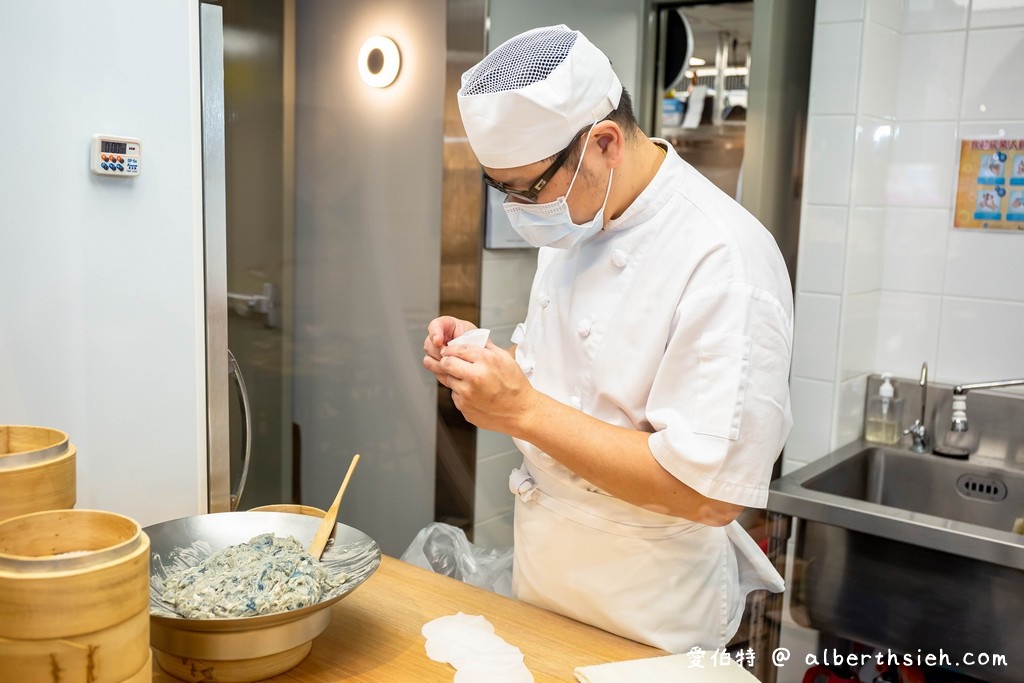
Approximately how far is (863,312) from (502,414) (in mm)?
1477

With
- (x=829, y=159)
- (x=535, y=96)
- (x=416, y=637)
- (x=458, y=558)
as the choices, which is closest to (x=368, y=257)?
(x=458, y=558)

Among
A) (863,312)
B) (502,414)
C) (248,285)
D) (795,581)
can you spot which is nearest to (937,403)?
(863,312)

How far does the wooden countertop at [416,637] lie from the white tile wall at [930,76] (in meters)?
1.71

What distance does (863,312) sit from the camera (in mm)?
2330

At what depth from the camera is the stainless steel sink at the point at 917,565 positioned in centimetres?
172

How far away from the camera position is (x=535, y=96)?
118cm

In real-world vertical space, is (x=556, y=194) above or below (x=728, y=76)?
below

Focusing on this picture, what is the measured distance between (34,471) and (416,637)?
52 centimetres

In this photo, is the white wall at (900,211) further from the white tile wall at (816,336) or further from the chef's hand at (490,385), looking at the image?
the chef's hand at (490,385)

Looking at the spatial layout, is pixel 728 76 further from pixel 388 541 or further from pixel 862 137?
pixel 388 541

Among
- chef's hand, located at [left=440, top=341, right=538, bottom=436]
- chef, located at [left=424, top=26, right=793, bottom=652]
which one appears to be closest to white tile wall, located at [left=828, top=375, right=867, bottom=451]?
chef, located at [left=424, top=26, right=793, bottom=652]

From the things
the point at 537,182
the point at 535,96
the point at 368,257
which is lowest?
the point at 368,257

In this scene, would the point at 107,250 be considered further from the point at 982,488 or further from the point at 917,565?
the point at 982,488

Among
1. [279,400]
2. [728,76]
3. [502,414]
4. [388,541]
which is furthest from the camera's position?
[728,76]
